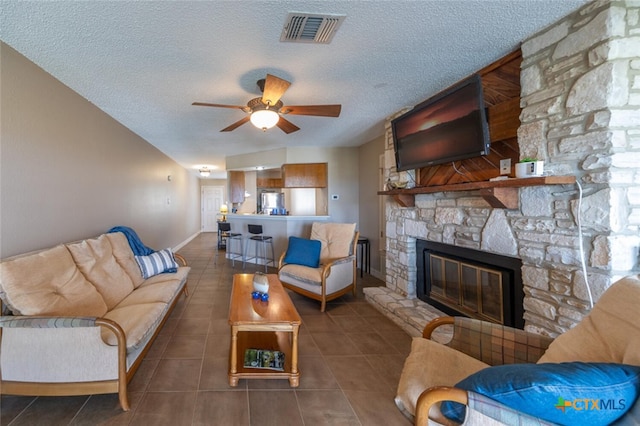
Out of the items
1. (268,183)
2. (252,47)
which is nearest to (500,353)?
(252,47)

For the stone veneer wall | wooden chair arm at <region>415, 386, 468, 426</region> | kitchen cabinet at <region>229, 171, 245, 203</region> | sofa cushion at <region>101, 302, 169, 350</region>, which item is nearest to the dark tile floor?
sofa cushion at <region>101, 302, 169, 350</region>

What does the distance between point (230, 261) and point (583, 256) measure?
5.82m

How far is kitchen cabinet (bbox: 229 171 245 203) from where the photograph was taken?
7002 mm

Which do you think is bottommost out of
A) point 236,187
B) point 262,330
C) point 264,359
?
point 264,359

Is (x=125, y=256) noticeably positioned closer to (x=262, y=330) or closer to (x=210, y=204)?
(x=262, y=330)

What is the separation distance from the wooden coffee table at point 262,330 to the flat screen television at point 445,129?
1878 mm

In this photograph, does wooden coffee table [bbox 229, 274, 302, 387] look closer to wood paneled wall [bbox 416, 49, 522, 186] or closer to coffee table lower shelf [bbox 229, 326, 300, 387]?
coffee table lower shelf [bbox 229, 326, 300, 387]

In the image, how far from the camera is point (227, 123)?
3.84m

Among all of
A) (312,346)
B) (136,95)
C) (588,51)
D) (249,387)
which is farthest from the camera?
(136,95)

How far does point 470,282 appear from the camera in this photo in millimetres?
2592

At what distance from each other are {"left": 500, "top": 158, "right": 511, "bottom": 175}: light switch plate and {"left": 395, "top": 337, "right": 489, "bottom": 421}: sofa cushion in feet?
4.69

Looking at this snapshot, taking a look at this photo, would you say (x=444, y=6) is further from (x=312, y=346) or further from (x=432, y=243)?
(x=312, y=346)

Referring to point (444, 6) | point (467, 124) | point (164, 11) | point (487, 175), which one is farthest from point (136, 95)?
point (487, 175)

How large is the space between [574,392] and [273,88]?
2.38 m
